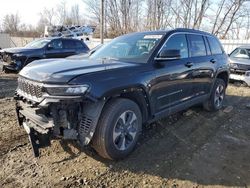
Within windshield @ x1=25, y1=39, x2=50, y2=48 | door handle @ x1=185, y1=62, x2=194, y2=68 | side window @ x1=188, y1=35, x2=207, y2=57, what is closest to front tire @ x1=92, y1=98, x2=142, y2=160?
door handle @ x1=185, y1=62, x2=194, y2=68

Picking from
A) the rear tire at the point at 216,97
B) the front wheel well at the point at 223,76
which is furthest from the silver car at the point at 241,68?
the rear tire at the point at 216,97

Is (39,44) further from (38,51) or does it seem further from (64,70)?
(64,70)

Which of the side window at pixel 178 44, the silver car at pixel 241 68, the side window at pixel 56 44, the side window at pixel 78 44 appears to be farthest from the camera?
the side window at pixel 78 44

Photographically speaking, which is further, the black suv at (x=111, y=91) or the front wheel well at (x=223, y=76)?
the front wheel well at (x=223, y=76)

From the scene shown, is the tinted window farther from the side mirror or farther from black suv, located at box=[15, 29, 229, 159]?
the side mirror

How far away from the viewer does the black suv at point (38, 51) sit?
11.0m

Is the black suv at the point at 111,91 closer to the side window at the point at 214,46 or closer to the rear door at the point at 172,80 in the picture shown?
the rear door at the point at 172,80

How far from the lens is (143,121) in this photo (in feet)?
13.6

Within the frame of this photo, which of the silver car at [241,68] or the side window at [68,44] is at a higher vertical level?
the side window at [68,44]

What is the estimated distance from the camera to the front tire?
11.3ft

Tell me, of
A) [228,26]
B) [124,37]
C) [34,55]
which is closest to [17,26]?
[228,26]

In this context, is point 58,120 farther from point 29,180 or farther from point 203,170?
point 203,170

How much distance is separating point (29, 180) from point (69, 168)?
0.52 meters

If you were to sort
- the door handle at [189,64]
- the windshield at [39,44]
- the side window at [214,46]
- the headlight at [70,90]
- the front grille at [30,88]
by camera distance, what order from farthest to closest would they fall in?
the windshield at [39,44]
the side window at [214,46]
the door handle at [189,64]
the front grille at [30,88]
the headlight at [70,90]
